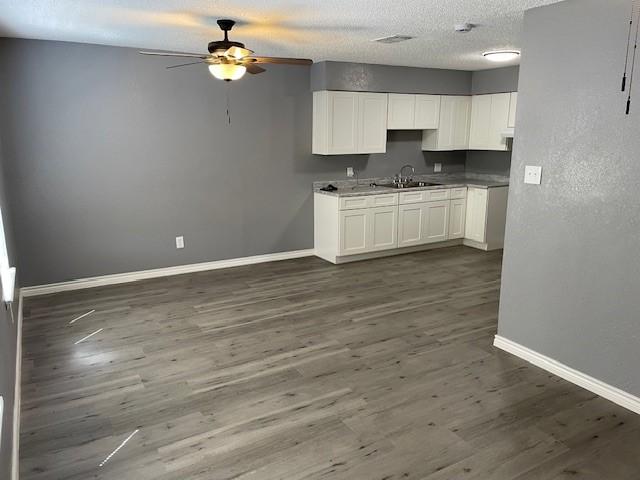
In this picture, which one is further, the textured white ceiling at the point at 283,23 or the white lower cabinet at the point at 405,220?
the white lower cabinet at the point at 405,220

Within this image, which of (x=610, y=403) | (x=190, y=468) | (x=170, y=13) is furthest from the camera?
(x=170, y=13)

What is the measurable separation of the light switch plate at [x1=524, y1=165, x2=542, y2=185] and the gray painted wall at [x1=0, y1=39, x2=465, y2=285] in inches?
126

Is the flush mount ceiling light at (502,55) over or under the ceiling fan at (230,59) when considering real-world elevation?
over

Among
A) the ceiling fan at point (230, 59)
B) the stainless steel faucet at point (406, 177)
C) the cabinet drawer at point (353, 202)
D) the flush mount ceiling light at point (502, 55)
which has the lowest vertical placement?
the cabinet drawer at point (353, 202)

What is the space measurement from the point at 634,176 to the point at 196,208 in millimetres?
4127

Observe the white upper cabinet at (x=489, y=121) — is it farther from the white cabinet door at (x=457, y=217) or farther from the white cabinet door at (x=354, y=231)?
the white cabinet door at (x=354, y=231)

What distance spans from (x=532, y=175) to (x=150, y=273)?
3.91 metres

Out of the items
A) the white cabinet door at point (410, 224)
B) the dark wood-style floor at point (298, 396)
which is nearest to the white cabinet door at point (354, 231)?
the white cabinet door at point (410, 224)

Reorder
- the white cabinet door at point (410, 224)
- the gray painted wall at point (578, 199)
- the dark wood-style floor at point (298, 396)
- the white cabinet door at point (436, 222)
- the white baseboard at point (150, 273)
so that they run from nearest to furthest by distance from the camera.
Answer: the dark wood-style floor at point (298, 396), the gray painted wall at point (578, 199), the white baseboard at point (150, 273), the white cabinet door at point (410, 224), the white cabinet door at point (436, 222)

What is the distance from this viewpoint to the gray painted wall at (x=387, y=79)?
5.68 meters

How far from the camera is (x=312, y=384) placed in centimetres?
309

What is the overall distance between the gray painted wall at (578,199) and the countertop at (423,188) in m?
2.69

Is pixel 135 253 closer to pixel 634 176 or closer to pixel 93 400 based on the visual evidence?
pixel 93 400

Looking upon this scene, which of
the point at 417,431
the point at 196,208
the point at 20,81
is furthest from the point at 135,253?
the point at 417,431
